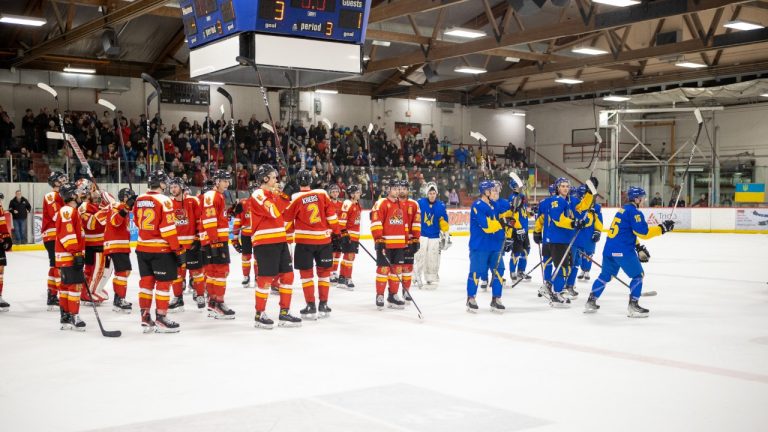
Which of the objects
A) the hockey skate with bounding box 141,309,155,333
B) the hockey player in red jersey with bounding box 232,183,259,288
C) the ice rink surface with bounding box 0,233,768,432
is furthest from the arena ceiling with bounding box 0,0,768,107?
the hockey skate with bounding box 141,309,155,333

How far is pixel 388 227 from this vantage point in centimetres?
823

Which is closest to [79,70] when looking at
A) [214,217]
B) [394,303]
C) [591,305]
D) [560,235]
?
[214,217]

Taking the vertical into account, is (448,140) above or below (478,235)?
above

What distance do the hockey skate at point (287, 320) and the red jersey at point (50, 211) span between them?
2601 millimetres

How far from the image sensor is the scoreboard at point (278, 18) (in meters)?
9.22

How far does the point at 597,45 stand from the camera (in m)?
24.1

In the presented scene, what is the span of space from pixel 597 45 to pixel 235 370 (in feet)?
69.6

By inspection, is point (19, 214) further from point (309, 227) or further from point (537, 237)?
point (537, 237)

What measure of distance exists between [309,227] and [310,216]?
0.12 meters

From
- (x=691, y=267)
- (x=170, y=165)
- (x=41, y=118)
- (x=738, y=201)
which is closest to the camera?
(x=691, y=267)

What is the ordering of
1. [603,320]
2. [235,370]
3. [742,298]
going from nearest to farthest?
1. [235,370]
2. [603,320]
3. [742,298]

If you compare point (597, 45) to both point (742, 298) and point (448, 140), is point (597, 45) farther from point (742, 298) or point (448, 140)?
point (742, 298)

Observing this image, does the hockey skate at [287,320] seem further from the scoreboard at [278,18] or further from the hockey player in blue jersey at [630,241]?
the scoreboard at [278,18]

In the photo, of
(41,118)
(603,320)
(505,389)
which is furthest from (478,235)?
(41,118)
